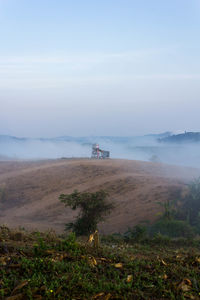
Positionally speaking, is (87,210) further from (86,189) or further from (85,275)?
(86,189)

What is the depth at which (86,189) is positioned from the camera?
24.3 meters

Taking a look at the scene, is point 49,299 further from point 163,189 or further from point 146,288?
point 163,189

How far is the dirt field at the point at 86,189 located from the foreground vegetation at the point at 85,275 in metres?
10.9

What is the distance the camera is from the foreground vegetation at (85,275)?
138 inches

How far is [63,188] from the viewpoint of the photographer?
1025 inches

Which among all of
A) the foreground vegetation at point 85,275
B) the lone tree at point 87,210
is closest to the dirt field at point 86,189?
the lone tree at point 87,210

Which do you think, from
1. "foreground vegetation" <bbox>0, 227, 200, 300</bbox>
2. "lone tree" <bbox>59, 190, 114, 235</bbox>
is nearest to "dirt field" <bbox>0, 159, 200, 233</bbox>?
"lone tree" <bbox>59, 190, 114, 235</bbox>

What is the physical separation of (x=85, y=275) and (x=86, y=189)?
2035cm

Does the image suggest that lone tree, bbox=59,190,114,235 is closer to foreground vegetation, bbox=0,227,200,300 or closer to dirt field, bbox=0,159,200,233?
dirt field, bbox=0,159,200,233

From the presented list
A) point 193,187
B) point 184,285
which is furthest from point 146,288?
point 193,187

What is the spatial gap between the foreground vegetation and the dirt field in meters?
10.9

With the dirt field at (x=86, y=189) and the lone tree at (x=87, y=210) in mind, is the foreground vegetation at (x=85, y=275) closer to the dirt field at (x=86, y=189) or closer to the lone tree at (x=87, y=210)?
the lone tree at (x=87, y=210)

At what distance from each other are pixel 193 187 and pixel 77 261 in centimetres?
1556

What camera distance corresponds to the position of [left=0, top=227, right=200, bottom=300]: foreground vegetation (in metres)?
3.51
